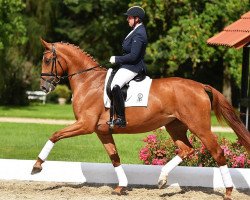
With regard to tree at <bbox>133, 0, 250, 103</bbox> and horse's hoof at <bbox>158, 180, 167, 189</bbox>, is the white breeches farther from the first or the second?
tree at <bbox>133, 0, 250, 103</bbox>

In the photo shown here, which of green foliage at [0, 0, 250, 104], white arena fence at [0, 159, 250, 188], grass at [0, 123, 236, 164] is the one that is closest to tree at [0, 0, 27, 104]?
green foliage at [0, 0, 250, 104]

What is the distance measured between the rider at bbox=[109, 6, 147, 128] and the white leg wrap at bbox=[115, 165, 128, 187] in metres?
0.81

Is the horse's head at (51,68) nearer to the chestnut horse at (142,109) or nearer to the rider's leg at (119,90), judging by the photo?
the chestnut horse at (142,109)

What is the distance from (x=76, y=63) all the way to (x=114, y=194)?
216 centimetres

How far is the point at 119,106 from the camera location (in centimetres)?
996

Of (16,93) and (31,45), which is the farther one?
(31,45)

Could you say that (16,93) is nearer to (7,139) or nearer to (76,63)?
(7,139)

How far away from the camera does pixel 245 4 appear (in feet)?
A: 103

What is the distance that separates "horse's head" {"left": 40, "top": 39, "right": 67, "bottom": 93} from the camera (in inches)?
407

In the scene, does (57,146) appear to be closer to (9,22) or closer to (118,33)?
(9,22)

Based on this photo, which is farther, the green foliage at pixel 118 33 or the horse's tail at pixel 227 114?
the green foliage at pixel 118 33

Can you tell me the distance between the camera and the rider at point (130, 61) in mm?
9961

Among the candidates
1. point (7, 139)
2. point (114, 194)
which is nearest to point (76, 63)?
point (114, 194)

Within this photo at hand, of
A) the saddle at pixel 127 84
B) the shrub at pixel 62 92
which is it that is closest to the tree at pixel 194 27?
the shrub at pixel 62 92
